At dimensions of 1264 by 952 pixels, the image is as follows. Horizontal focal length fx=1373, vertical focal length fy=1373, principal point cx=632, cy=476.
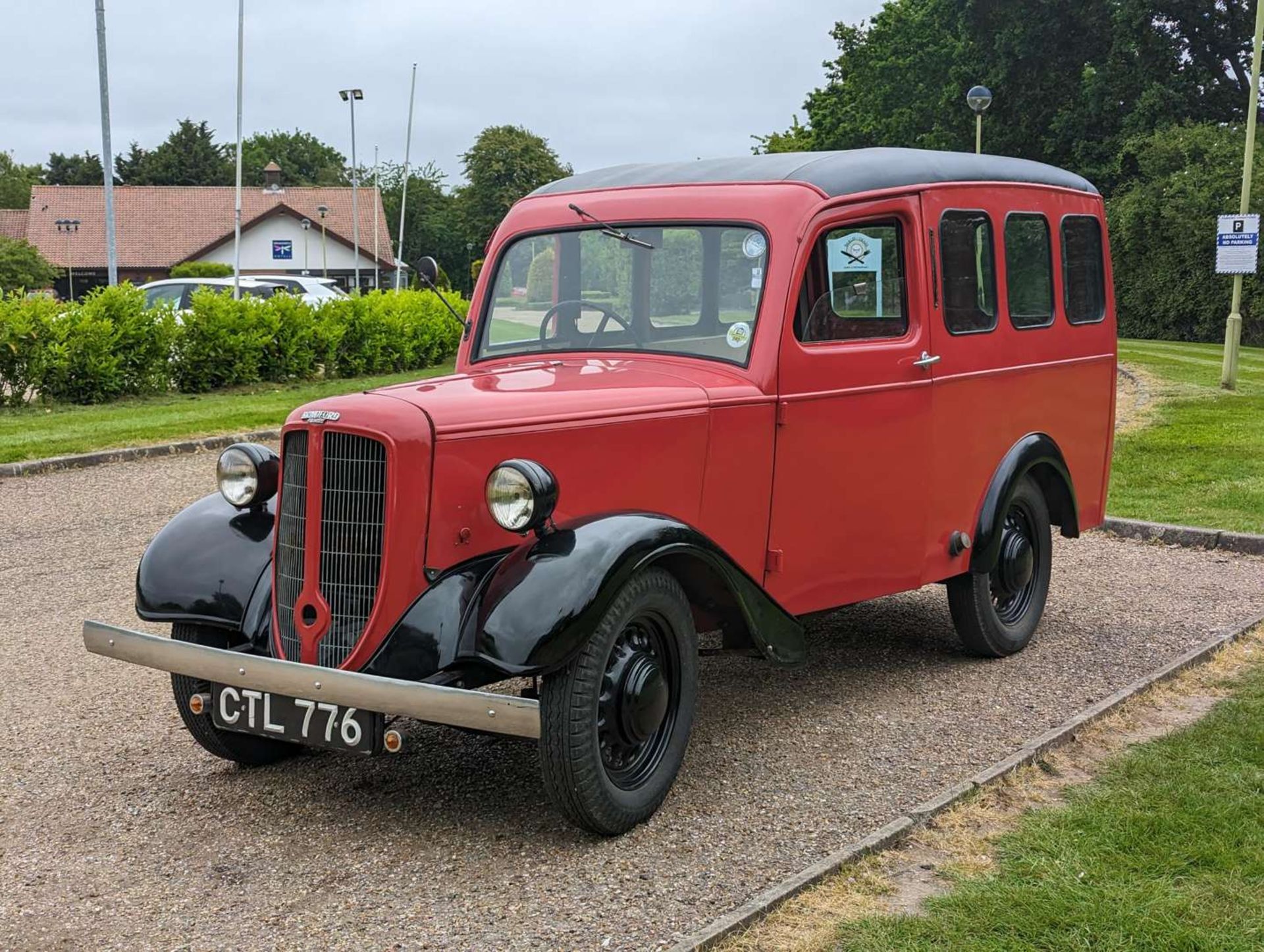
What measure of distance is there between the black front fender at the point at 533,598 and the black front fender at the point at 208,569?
2.51 ft

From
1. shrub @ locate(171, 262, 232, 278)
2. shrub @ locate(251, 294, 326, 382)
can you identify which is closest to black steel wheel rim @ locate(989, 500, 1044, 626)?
shrub @ locate(251, 294, 326, 382)

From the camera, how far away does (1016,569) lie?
670 centimetres

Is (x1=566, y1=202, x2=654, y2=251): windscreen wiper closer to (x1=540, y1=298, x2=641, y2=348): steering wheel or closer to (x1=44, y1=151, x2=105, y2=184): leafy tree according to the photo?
(x1=540, y1=298, x2=641, y2=348): steering wheel

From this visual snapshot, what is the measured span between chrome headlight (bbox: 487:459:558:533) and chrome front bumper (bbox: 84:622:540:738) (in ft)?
1.80

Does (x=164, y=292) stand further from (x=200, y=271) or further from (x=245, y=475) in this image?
(x=200, y=271)

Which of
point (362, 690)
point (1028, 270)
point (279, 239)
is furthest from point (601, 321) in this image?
point (279, 239)

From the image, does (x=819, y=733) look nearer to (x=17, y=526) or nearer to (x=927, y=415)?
(x=927, y=415)

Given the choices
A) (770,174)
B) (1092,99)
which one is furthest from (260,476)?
(1092,99)

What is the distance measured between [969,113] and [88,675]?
128 feet

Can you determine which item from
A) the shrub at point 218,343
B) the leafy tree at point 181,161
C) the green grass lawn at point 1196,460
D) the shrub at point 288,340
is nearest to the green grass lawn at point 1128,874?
the green grass lawn at point 1196,460

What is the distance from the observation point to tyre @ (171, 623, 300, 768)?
4824 millimetres

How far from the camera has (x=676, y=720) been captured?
15.2ft

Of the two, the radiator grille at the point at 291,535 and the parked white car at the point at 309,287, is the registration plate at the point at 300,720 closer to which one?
the radiator grille at the point at 291,535

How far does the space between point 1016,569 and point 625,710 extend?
303 cm
